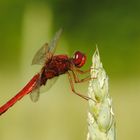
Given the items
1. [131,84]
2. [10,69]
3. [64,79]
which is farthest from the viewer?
[10,69]

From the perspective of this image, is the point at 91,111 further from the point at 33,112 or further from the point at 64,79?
the point at 64,79

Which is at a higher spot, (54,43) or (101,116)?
(54,43)

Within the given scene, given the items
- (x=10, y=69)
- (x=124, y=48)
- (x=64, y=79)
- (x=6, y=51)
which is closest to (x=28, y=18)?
(x=64, y=79)

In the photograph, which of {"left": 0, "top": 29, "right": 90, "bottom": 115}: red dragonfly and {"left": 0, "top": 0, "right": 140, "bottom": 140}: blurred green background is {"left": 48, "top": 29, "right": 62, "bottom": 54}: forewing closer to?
{"left": 0, "top": 29, "right": 90, "bottom": 115}: red dragonfly

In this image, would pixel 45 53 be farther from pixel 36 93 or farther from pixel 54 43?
pixel 36 93

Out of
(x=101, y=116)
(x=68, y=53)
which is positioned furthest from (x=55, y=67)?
(x=68, y=53)

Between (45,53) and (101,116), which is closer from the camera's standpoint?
(101,116)
